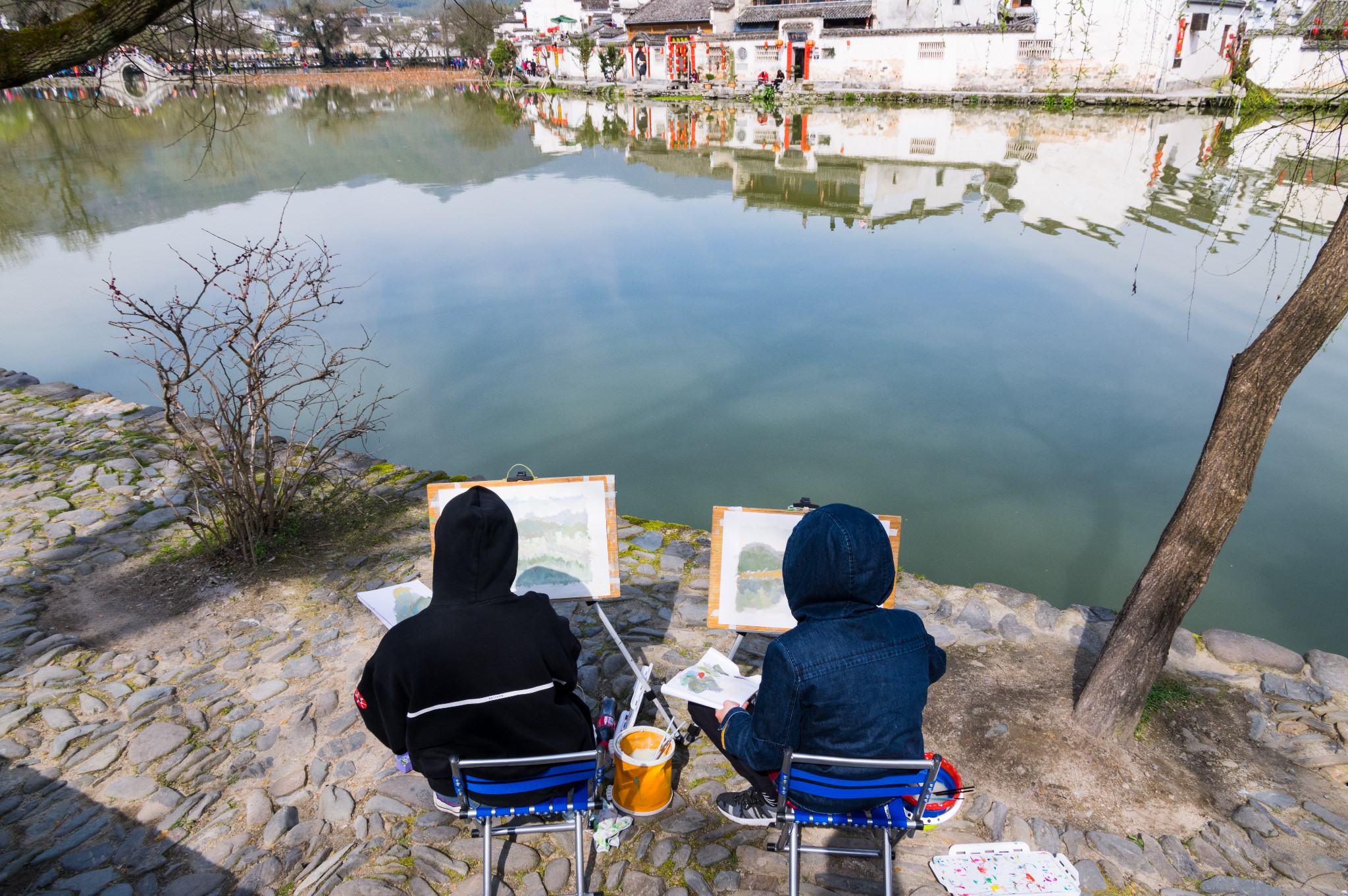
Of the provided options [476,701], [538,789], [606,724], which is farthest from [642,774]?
[476,701]

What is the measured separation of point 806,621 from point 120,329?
12.5m

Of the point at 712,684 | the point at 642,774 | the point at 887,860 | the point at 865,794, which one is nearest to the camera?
the point at 865,794

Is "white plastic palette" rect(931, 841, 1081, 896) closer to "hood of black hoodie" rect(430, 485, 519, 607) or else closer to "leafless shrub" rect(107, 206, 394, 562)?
"hood of black hoodie" rect(430, 485, 519, 607)

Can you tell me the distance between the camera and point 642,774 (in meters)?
2.99

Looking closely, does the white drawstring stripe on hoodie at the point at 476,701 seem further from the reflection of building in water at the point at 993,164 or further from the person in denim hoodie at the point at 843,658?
the reflection of building in water at the point at 993,164

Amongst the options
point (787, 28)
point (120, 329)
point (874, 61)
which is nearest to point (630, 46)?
point (787, 28)

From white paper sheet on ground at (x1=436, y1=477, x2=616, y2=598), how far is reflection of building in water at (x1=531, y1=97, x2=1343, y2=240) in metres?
9.47

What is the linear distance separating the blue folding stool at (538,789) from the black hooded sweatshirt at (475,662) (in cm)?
4

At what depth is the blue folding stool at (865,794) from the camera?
2236 mm

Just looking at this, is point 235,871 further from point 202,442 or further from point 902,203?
point 902,203

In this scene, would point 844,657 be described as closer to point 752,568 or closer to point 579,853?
point 579,853

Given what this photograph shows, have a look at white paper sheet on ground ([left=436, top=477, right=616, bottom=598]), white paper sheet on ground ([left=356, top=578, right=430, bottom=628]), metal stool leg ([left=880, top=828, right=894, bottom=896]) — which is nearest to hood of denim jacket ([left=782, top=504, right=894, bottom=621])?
metal stool leg ([left=880, top=828, right=894, bottom=896])

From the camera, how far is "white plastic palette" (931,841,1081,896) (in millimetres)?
2729

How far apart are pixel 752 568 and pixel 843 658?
1.48 metres
